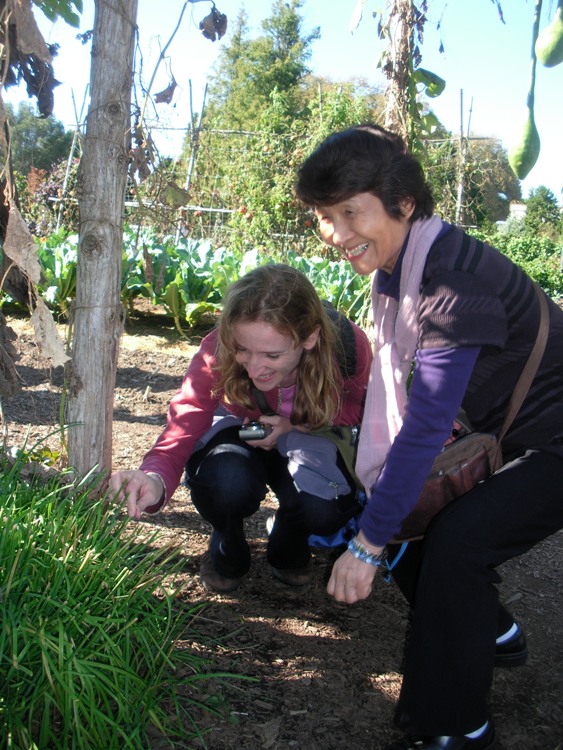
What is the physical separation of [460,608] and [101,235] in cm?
124

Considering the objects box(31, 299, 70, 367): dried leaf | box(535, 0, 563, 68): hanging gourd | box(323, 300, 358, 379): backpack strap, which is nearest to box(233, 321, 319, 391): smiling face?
box(323, 300, 358, 379): backpack strap

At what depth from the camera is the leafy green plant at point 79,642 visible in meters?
1.29

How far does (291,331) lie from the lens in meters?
1.92

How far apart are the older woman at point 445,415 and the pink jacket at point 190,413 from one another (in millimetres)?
573

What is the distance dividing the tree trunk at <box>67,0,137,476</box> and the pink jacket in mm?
166

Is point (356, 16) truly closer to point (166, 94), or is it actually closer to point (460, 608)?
point (166, 94)

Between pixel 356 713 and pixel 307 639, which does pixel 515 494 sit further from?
pixel 307 639

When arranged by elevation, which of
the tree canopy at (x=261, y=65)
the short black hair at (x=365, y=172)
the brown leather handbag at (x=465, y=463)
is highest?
the tree canopy at (x=261, y=65)

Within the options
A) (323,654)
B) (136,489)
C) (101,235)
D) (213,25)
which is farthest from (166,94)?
(323,654)

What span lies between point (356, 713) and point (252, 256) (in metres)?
4.82

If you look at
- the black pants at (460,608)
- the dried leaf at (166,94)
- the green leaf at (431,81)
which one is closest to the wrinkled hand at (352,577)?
the black pants at (460,608)

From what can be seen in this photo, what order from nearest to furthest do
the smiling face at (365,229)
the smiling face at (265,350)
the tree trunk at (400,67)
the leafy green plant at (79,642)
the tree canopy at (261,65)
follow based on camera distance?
the leafy green plant at (79,642) → the smiling face at (365,229) → the smiling face at (265,350) → the tree trunk at (400,67) → the tree canopy at (261,65)

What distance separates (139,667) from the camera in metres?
1.57

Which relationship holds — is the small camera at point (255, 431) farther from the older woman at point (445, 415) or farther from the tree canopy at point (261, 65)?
the tree canopy at point (261, 65)
